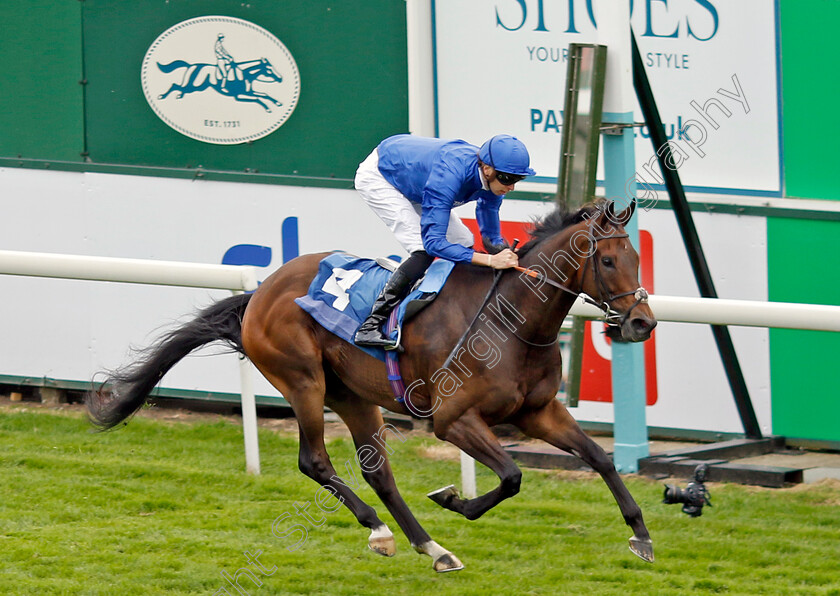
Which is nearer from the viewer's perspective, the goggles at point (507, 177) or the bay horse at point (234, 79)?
the goggles at point (507, 177)

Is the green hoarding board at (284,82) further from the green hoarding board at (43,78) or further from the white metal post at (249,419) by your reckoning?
the white metal post at (249,419)

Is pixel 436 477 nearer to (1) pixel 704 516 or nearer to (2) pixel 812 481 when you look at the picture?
(1) pixel 704 516

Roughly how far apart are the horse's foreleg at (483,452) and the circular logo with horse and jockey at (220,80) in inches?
135

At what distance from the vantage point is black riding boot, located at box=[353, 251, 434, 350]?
16.2 feet

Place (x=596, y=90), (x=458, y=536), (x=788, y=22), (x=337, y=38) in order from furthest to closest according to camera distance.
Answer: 1. (x=337, y=38)
2. (x=788, y=22)
3. (x=596, y=90)
4. (x=458, y=536)

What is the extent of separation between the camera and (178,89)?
7.72 metres

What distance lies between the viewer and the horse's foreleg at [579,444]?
15.1 ft

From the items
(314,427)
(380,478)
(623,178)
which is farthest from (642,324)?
(623,178)

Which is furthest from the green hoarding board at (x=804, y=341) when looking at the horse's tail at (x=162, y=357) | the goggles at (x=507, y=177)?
the horse's tail at (x=162, y=357)

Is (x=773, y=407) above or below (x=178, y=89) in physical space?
below

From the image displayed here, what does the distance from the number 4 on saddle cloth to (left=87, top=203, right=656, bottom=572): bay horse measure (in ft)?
0.15

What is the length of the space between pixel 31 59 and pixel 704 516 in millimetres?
4985

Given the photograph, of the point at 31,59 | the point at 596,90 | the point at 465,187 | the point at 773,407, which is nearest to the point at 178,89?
the point at 31,59

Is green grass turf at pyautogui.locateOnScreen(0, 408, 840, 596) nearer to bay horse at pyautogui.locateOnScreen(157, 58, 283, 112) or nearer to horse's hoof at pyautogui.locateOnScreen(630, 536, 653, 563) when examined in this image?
horse's hoof at pyautogui.locateOnScreen(630, 536, 653, 563)
